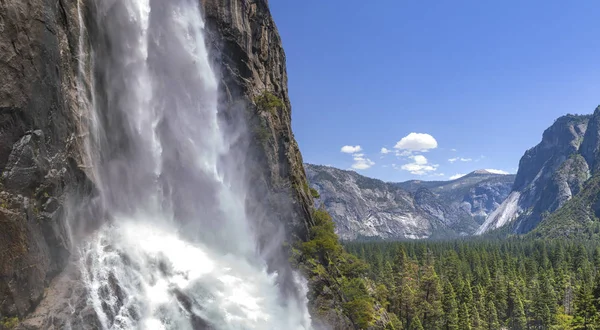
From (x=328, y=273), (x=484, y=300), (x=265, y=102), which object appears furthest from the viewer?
(x=484, y=300)

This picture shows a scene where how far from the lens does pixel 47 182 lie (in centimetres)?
2723

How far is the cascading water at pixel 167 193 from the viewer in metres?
31.8

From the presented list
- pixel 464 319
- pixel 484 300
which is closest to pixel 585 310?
pixel 464 319

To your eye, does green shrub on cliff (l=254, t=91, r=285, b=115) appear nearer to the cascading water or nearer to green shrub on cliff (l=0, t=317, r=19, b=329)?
the cascading water

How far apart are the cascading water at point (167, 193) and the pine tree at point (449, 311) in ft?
111

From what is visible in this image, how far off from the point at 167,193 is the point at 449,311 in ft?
166

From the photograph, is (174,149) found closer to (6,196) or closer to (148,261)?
(148,261)

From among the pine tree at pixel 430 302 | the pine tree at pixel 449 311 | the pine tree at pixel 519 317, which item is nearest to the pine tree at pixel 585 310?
the pine tree at pixel 519 317

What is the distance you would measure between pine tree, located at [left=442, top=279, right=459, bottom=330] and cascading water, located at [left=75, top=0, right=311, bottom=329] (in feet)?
111

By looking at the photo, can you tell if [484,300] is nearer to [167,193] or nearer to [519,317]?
[519,317]

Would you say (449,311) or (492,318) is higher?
(449,311)

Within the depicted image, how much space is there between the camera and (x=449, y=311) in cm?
6850

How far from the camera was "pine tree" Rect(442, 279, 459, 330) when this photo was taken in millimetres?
65931

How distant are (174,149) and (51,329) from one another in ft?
83.6
